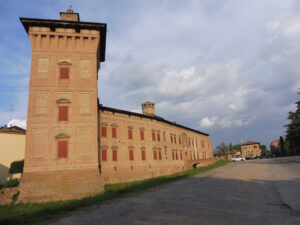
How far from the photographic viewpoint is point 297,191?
42.9 feet

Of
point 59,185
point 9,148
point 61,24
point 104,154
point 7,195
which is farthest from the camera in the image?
point 104,154

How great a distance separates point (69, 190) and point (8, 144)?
12624 millimetres

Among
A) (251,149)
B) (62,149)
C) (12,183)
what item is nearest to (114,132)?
(62,149)

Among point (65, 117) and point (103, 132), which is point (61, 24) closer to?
point (65, 117)

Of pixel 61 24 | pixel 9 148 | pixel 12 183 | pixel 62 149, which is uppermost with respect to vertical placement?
pixel 61 24

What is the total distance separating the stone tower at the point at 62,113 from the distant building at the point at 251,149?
110071 mm

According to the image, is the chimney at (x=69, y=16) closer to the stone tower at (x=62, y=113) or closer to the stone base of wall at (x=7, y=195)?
the stone tower at (x=62, y=113)

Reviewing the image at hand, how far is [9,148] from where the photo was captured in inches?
927

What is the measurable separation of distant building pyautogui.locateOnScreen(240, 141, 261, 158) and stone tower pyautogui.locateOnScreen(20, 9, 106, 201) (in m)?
110

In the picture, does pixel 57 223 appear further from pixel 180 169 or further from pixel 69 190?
pixel 180 169

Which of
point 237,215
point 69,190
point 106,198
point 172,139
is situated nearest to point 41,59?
point 69,190

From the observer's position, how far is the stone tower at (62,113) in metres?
16.4

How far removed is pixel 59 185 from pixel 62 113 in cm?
616

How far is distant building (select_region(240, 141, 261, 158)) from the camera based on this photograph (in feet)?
355
